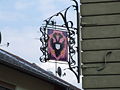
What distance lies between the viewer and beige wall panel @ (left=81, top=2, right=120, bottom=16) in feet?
39.0

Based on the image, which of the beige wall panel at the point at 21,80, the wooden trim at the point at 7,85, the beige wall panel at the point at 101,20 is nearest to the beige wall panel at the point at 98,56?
the beige wall panel at the point at 101,20

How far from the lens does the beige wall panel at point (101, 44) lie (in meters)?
11.6

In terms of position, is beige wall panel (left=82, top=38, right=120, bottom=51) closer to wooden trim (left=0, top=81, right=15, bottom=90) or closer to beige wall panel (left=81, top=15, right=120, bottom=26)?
beige wall panel (left=81, top=15, right=120, bottom=26)

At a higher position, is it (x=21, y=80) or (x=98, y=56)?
(x=98, y=56)

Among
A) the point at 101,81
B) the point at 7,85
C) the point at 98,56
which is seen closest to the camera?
the point at 101,81

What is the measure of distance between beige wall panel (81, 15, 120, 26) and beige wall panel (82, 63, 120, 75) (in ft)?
3.10

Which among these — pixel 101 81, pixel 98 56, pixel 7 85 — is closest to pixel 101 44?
pixel 98 56

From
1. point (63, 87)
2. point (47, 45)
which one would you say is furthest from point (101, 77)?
point (63, 87)

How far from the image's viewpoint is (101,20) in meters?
11.8

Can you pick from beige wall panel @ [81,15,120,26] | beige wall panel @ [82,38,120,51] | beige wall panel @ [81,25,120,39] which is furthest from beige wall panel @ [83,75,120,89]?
beige wall panel @ [81,15,120,26]

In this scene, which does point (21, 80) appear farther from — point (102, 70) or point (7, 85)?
point (102, 70)

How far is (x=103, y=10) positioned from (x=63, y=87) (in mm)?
11786

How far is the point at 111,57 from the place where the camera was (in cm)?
1154

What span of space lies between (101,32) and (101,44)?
0.95 feet
